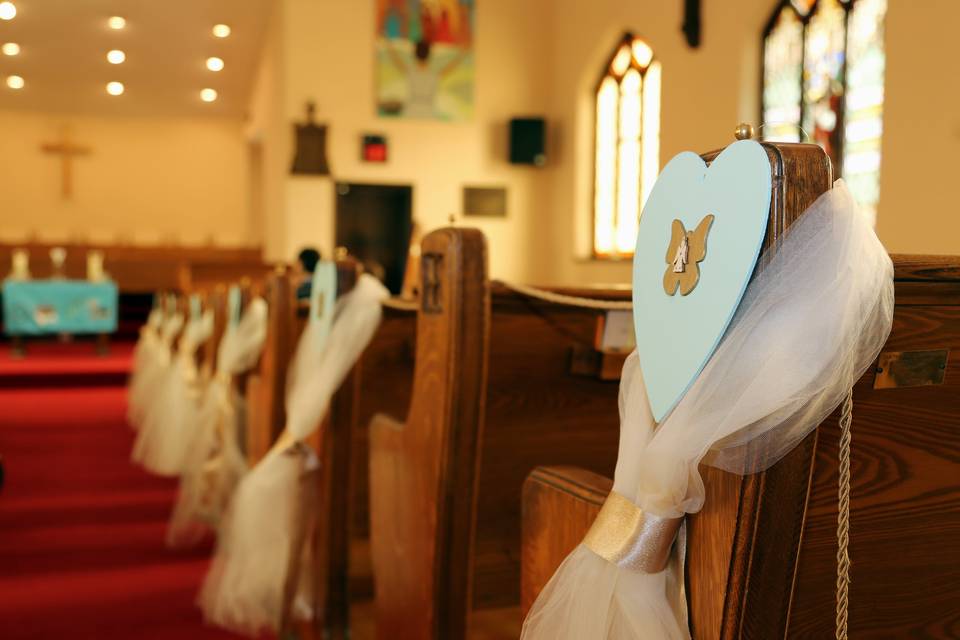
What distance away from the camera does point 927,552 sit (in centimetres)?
84

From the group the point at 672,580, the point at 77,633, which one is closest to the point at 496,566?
the point at 672,580

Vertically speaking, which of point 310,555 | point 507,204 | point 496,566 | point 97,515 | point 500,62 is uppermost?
point 500,62

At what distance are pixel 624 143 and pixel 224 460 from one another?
6.98m

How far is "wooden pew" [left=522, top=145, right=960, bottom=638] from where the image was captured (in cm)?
73

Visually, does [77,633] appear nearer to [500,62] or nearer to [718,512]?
[718,512]

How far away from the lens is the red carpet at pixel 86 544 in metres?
2.58

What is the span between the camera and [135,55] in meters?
11.1

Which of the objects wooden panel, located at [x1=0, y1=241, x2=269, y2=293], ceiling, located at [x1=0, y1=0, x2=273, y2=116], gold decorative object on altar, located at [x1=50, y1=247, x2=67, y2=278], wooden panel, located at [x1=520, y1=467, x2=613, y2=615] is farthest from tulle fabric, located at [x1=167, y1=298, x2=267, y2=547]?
gold decorative object on altar, located at [x1=50, y1=247, x2=67, y2=278]

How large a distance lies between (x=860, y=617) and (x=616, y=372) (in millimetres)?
982

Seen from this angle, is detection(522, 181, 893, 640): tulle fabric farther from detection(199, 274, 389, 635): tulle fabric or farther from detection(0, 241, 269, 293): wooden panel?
detection(0, 241, 269, 293): wooden panel

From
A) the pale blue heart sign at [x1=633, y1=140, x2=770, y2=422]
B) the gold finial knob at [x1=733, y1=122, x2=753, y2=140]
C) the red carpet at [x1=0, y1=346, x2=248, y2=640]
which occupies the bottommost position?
the red carpet at [x1=0, y1=346, x2=248, y2=640]

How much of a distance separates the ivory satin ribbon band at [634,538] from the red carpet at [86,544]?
76.4 inches

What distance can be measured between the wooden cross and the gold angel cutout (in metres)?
15.0

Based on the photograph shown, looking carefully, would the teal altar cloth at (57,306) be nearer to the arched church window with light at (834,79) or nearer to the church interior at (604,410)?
the church interior at (604,410)
